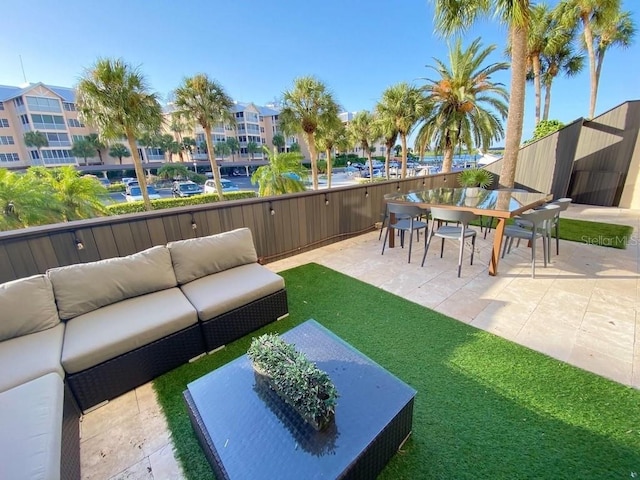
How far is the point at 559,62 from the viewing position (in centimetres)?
1224

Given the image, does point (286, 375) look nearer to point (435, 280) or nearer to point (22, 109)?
point (435, 280)

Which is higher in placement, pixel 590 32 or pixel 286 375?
pixel 590 32

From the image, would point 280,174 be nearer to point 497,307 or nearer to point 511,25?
point 511,25

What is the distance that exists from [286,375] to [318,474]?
1.23 feet

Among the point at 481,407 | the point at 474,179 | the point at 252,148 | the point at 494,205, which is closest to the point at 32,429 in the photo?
the point at 481,407

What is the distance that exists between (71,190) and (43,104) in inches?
1242

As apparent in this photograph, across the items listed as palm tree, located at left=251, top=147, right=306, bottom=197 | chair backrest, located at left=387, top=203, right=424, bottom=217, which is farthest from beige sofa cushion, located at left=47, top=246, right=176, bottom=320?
palm tree, located at left=251, top=147, right=306, bottom=197

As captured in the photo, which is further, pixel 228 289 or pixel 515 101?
pixel 515 101

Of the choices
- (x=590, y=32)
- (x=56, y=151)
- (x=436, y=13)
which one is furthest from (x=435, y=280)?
(x=56, y=151)

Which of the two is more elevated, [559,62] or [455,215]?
[559,62]

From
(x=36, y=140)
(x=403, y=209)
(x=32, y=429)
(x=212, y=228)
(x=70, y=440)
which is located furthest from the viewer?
(x=36, y=140)

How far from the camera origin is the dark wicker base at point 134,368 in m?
1.66

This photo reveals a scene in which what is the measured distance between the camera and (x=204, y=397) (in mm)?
1386

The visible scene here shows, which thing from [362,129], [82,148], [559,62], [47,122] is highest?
[47,122]
